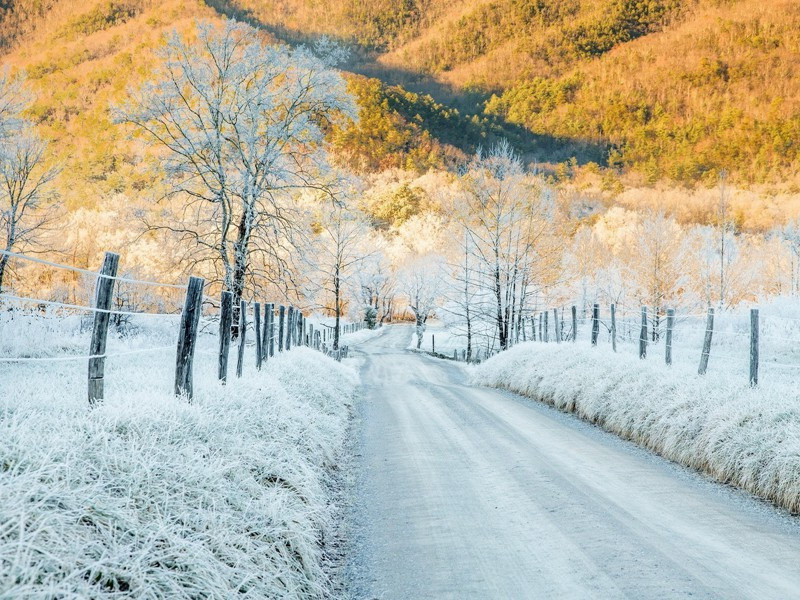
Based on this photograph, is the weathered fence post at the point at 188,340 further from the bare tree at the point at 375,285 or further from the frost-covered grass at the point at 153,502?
the bare tree at the point at 375,285

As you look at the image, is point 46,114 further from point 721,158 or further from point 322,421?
point 721,158

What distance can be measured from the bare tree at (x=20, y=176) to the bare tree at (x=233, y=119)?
6551 mm

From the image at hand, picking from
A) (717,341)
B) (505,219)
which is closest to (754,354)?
(717,341)

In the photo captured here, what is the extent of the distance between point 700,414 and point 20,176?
79.2 feet

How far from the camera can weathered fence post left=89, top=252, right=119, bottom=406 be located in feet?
14.8

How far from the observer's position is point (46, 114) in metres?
63.2

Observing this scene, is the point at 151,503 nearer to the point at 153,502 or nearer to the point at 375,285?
the point at 153,502

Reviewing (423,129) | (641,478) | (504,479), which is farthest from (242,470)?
(423,129)

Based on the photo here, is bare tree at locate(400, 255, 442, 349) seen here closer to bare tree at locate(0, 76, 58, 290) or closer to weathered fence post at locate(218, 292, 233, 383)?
bare tree at locate(0, 76, 58, 290)

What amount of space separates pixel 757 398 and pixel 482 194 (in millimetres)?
→ 18093

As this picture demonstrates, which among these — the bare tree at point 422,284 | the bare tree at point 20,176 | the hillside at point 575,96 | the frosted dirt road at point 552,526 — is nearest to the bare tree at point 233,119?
the bare tree at point 20,176

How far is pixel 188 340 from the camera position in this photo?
5.80 metres

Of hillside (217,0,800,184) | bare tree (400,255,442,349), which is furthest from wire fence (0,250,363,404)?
hillside (217,0,800,184)

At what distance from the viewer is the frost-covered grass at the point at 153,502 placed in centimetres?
228
